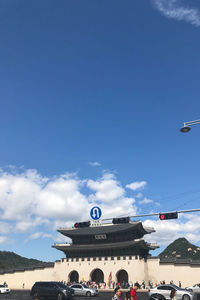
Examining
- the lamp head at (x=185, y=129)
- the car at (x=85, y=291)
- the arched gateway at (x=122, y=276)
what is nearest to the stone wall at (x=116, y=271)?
the arched gateway at (x=122, y=276)

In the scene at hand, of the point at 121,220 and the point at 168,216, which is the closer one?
the point at 168,216

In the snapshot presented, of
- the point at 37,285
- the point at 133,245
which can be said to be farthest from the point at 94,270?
the point at 37,285

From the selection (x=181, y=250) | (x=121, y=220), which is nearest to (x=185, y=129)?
(x=121, y=220)

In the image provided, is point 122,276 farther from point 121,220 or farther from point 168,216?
point 168,216

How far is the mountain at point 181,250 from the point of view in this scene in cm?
15075

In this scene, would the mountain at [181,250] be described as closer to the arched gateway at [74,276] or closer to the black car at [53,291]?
the arched gateway at [74,276]

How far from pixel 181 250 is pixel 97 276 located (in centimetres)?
11576

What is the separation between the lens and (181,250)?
159250 millimetres

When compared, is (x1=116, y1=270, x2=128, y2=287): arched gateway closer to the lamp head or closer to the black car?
the black car

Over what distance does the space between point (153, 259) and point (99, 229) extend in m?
13.5

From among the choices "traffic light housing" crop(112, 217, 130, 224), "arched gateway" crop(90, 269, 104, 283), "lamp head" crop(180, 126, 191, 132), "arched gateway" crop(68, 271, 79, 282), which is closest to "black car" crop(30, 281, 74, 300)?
"traffic light housing" crop(112, 217, 130, 224)

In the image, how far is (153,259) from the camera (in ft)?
169

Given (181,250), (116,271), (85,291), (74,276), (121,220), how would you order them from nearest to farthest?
(121,220)
(85,291)
(116,271)
(74,276)
(181,250)

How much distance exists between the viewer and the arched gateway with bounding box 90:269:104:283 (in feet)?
184
